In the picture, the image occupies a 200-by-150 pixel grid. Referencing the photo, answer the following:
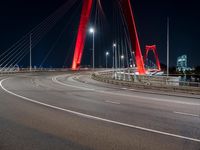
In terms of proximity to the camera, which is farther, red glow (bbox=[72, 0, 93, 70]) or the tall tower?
red glow (bbox=[72, 0, 93, 70])

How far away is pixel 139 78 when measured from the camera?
3152 centimetres

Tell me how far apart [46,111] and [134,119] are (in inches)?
137

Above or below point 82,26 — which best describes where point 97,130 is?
below

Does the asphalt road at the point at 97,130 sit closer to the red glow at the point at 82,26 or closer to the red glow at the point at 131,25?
the red glow at the point at 131,25

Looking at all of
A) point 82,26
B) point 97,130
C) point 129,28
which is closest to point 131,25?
point 129,28

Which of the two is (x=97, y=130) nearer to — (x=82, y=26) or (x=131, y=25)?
(x=131, y=25)

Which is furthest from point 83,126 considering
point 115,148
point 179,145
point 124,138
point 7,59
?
point 7,59

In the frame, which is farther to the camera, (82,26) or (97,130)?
(82,26)

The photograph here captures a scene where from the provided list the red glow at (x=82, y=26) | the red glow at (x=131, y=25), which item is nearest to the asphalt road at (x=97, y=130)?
the red glow at (x=131, y=25)

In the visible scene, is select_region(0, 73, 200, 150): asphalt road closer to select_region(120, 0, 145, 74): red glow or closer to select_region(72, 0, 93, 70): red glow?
select_region(120, 0, 145, 74): red glow

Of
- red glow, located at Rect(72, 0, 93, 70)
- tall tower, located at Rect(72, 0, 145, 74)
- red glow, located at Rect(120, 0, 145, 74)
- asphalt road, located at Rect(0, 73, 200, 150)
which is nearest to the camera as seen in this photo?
asphalt road, located at Rect(0, 73, 200, 150)

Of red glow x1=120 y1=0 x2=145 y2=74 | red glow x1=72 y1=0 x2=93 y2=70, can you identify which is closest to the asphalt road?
red glow x1=120 y1=0 x2=145 y2=74

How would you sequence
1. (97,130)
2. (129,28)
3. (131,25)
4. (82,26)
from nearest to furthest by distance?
(97,130), (131,25), (129,28), (82,26)

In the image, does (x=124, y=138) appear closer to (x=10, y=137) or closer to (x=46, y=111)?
(x=10, y=137)
